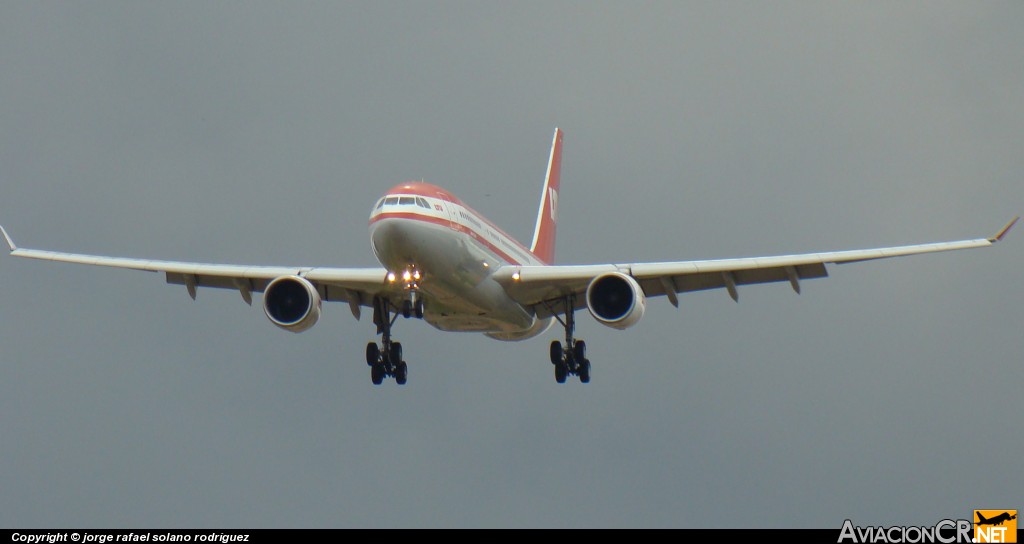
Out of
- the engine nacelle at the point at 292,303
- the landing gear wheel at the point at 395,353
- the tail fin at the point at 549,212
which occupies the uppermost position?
the tail fin at the point at 549,212

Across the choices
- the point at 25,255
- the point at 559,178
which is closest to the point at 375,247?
the point at 25,255

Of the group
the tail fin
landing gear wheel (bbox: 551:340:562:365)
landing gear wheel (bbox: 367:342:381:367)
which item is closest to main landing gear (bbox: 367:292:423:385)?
landing gear wheel (bbox: 367:342:381:367)

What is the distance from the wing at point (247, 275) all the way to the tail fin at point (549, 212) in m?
9.33

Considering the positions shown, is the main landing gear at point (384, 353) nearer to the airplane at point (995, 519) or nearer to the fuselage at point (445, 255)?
the fuselage at point (445, 255)

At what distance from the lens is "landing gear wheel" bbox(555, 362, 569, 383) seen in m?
46.5

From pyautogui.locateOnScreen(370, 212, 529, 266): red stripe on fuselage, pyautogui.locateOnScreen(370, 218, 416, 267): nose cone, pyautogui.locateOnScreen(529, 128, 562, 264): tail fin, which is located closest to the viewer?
pyautogui.locateOnScreen(370, 218, 416, 267): nose cone

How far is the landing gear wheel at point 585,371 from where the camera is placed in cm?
4653

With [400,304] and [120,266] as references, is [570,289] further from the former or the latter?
[120,266]

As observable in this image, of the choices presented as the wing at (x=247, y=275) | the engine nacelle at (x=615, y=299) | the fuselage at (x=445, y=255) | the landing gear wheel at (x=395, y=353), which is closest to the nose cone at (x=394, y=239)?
the fuselage at (x=445, y=255)

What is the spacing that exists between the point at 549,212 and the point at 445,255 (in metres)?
17.5

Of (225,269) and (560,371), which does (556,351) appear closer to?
(560,371)

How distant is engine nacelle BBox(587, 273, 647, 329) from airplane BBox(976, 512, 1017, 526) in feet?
31.8

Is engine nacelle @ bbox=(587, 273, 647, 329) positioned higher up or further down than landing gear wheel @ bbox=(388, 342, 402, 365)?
higher up

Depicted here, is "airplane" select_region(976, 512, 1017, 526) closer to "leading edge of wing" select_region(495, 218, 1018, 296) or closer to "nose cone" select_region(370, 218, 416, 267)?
"leading edge of wing" select_region(495, 218, 1018, 296)
